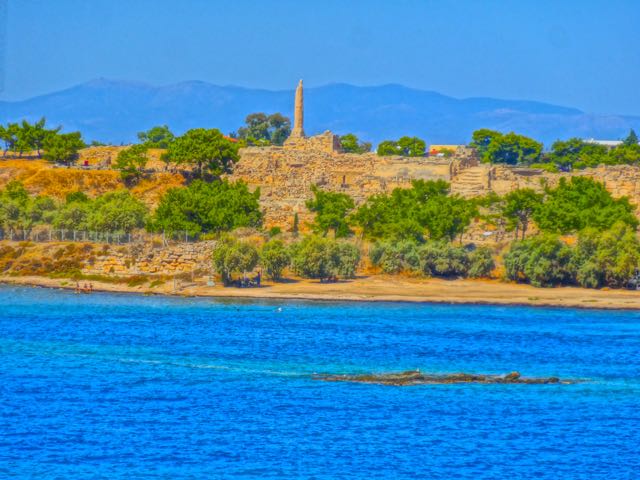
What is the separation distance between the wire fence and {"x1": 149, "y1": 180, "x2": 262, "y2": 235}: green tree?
0.56m

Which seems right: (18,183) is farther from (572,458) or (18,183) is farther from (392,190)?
(572,458)

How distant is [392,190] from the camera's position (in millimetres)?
83562

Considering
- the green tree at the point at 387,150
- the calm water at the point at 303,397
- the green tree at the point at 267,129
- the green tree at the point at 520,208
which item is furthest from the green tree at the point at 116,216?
the green tree at the point at 267,129

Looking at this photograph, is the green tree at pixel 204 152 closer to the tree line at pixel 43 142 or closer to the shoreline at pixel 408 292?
the tree line at pixel 43 142

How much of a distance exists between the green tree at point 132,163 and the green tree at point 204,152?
1825mm

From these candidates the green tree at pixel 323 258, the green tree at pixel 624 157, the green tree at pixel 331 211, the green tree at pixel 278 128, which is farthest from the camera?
the green tree at pixel 278 128

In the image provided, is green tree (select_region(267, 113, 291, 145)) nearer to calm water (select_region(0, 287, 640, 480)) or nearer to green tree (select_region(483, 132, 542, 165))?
green tree (select_region(483, 132, 542, 165))

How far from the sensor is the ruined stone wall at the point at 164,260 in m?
67.4

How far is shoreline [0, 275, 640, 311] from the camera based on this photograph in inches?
2453

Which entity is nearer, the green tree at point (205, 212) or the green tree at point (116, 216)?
the green tree at point (205, 212)

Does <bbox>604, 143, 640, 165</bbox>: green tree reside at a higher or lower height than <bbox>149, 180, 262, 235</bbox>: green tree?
higher

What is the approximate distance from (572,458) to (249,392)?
1099cm

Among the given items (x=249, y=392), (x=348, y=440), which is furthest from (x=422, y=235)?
(x=348, y=440)

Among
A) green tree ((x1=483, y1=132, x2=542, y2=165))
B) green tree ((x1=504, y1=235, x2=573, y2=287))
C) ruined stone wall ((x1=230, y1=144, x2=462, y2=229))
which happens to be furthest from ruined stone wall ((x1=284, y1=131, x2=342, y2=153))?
green tree ((x1=504, y1=235, x2=573, y2=287))
